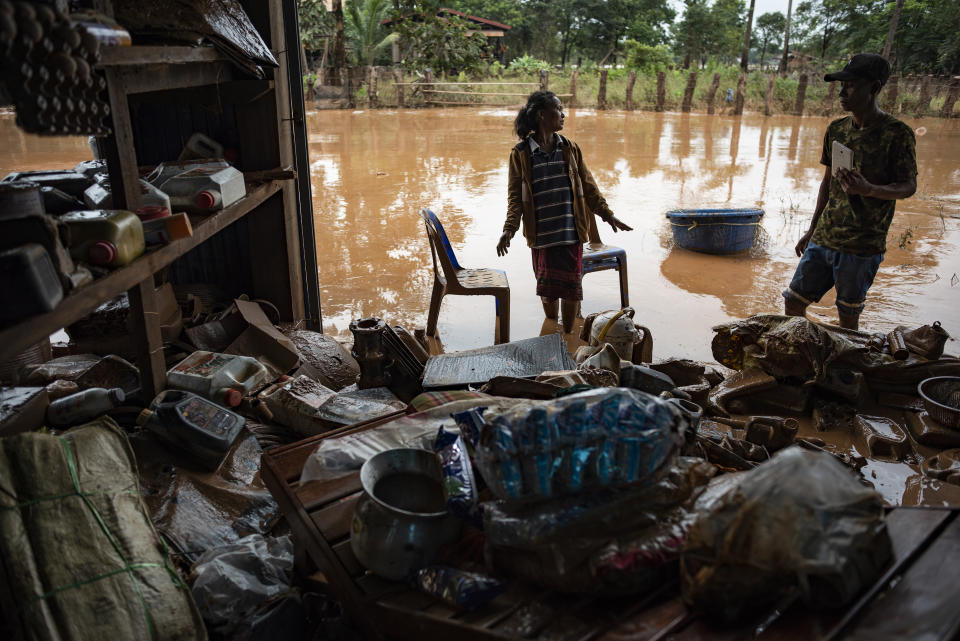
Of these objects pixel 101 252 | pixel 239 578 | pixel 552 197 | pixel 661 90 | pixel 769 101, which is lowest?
pixel 239 578

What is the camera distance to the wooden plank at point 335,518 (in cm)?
194

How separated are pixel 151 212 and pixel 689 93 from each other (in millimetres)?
20771

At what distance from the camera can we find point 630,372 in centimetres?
336

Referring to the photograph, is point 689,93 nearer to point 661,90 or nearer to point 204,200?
point 661,90

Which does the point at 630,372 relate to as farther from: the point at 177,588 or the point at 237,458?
the point at 177,588

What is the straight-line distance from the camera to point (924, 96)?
18234mm

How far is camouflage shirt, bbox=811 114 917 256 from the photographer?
387cm

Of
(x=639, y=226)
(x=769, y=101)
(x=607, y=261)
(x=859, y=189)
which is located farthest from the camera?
(x=769, y=101)

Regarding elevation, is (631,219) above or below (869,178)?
below

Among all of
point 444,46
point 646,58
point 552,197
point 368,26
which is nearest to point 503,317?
point 552,197

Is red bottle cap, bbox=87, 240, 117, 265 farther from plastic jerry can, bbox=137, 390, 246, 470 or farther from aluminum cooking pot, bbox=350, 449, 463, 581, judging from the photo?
aluminum cooking pot, bbox=350, 449, 463, 581

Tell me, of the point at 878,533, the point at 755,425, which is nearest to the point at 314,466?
the point at 878,533

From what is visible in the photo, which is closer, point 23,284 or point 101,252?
point 23,284

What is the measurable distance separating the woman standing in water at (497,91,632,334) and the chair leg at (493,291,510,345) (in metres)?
0.36
